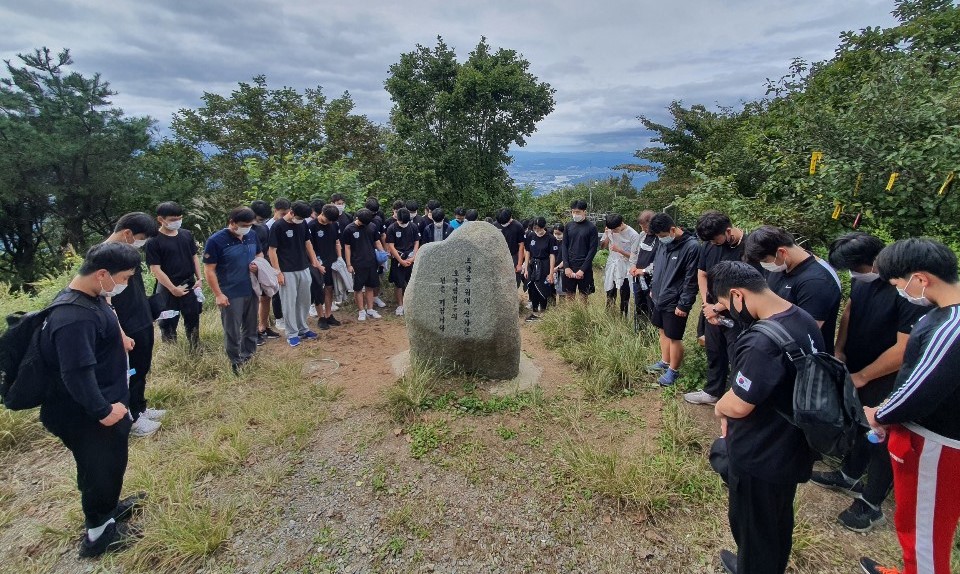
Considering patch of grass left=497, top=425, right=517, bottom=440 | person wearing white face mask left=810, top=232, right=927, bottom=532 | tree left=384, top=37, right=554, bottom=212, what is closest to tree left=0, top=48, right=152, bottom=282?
tree left=384, top=37, right=554, bottom=212

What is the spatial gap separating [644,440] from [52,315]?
407cm

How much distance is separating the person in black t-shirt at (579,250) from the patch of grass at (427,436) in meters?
3.60

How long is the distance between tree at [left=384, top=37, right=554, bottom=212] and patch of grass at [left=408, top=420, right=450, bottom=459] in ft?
51.6

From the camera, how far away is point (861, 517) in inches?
111

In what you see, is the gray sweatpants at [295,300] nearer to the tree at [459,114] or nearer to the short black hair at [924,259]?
the short black hair at [924,259]

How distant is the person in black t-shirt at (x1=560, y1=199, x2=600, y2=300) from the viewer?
261 inches

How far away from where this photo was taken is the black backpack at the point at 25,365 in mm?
2359

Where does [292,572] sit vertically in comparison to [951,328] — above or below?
below

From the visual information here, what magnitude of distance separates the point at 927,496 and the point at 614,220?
4254 mm

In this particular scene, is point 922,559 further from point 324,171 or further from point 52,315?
point 324,171

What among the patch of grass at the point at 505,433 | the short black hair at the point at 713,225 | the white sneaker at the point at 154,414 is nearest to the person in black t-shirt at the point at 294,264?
the white sneaker at the point at 154,414

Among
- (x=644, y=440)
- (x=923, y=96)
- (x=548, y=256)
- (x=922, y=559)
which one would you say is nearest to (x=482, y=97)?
(x=548, y=256)

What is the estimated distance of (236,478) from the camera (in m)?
3.38

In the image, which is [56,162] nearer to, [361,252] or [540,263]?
[361,252]
